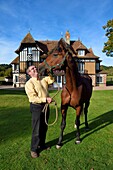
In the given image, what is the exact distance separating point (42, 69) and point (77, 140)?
232 centimetres

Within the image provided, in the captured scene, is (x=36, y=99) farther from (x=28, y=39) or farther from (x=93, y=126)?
(x=28, y=39)

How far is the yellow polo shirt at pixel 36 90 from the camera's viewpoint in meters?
3.25

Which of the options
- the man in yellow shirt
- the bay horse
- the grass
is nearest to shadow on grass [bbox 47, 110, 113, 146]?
the grass

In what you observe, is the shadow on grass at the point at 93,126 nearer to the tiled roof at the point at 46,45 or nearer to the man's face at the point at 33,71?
the man's face at the point at 33,71

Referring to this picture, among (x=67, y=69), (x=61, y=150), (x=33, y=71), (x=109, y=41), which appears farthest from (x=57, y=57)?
(x=109, y=41)

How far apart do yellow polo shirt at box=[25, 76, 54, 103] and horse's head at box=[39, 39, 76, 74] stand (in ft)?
1.30

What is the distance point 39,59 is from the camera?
27.6 meters

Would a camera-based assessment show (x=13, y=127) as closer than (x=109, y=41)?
Yes

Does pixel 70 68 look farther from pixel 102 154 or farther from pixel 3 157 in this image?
pixel 3 157

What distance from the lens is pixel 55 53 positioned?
362cm

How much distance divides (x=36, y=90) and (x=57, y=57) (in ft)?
3.13

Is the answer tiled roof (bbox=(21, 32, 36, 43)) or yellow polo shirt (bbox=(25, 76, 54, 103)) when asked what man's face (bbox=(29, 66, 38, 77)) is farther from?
tiled roof (bbox=(21, 32, 36, 43))

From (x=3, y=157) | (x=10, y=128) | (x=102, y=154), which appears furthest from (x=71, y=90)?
(x=10, y=128)

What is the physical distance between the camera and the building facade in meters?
27.5
